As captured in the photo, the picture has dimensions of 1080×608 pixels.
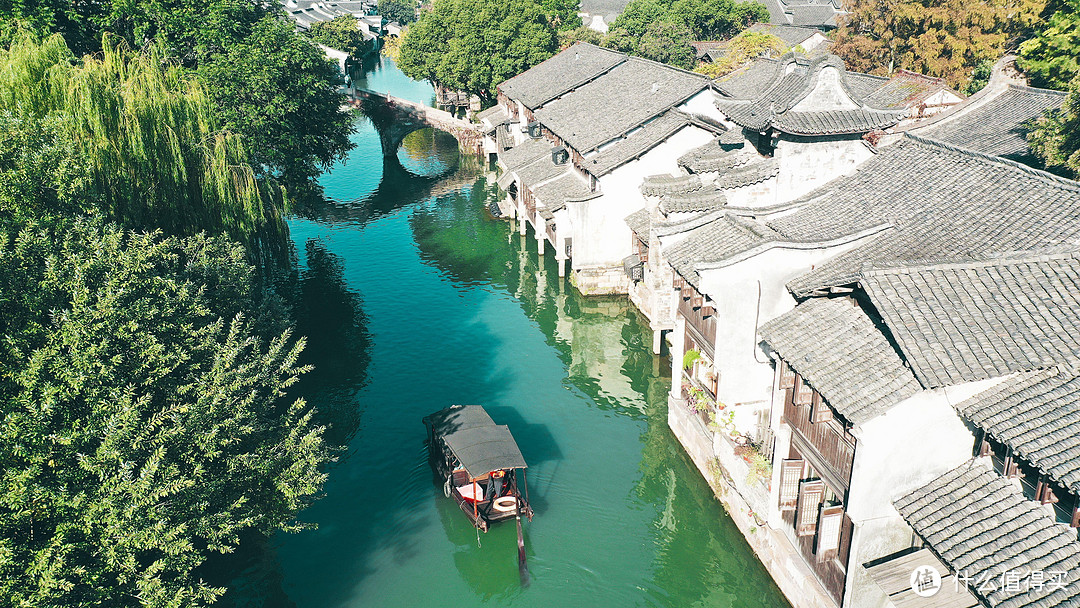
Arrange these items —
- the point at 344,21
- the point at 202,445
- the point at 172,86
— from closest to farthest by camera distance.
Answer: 1. the point at 202,445
2. the point at 172,86
3. the point at 344,21

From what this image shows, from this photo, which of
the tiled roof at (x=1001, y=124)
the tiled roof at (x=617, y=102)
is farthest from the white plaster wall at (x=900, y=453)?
the tiled roof at (x=617, y=102)

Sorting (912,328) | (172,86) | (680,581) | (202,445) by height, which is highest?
(172,86)

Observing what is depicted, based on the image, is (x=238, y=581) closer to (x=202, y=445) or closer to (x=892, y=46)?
(x=202, y=445)

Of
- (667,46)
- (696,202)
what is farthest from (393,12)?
(696,202)

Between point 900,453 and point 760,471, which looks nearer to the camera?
point 900,453

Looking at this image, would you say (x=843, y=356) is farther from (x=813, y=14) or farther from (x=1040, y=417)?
(x=813, y=14)

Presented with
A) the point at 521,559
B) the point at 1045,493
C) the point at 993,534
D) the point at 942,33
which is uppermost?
the point at 942,33

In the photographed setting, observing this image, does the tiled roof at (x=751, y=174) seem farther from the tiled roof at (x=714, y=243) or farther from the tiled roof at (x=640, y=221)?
the tiled roof at (x=640, y=221)

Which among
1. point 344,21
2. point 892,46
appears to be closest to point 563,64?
point 892,46
